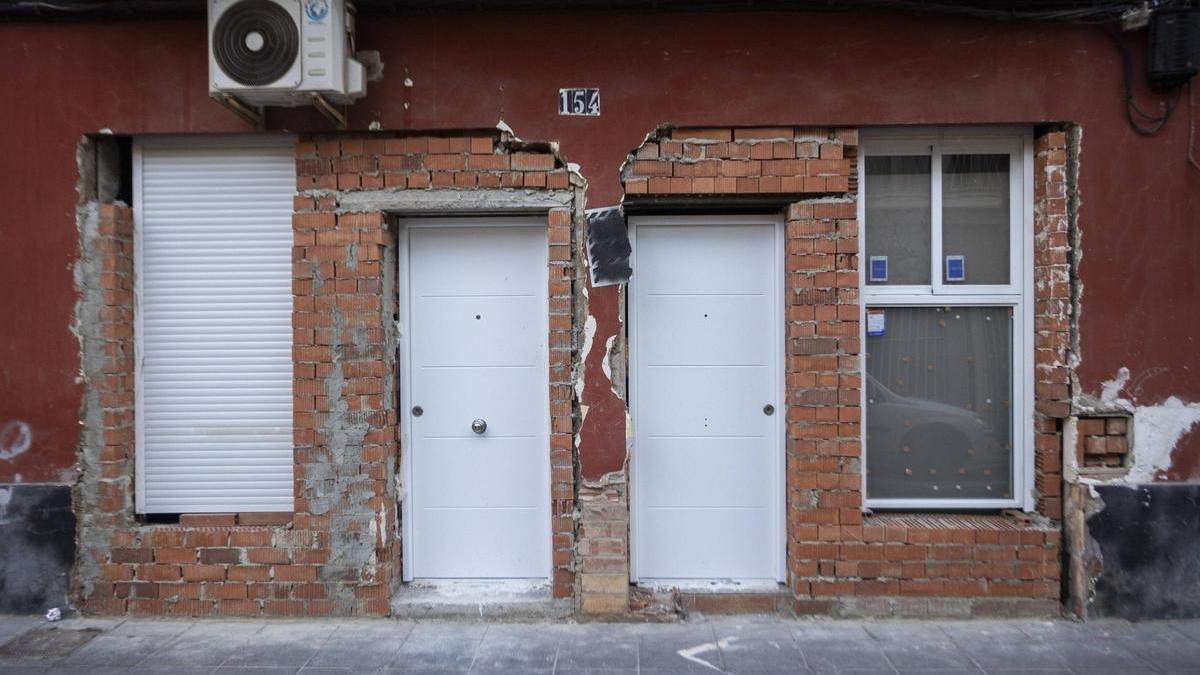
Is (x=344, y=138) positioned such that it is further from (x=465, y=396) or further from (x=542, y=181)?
(x=465, y=396)

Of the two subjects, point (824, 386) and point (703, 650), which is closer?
point (703, 650)

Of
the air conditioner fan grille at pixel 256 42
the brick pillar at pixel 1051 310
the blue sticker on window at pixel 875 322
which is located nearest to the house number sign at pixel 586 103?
the air conditioner fan grille at pixel 256 42

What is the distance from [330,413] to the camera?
425 centimetres

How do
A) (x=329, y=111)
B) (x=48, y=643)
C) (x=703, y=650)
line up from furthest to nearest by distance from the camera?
(x=329, y=111) → (x=48, y=643) → (x=703, y=650)

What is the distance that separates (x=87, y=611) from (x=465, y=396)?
252cm

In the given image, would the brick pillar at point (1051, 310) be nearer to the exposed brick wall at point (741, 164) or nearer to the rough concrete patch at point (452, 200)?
the exposed brick wall at point (741, 164)

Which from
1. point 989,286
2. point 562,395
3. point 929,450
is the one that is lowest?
point 929,450

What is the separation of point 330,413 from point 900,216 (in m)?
3.58

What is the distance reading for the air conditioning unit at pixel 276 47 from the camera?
388 cm

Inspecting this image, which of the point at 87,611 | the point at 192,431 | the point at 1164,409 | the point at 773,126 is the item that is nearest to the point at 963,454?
the point at 1164,409

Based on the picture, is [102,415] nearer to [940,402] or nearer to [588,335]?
[588,335]

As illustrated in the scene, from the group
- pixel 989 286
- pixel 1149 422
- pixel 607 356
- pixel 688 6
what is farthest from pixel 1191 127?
pixel 607 356

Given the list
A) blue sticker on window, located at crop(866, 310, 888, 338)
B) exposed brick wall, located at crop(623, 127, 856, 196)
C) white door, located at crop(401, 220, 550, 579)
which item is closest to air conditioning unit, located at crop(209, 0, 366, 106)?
white door, located at crop(401, 220, 550, 579)

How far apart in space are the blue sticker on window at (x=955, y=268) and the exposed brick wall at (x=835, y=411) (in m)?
0.42
